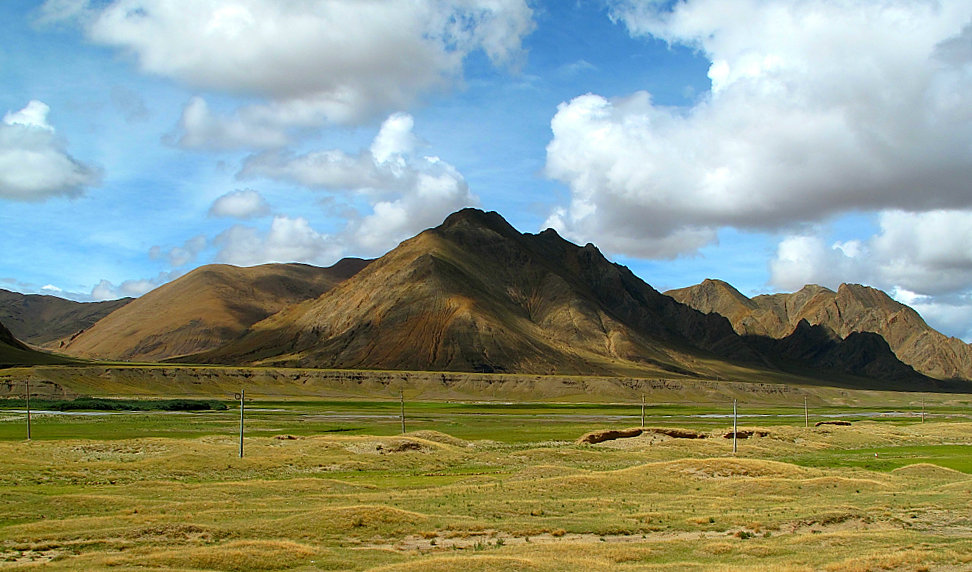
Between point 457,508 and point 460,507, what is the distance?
428 mm

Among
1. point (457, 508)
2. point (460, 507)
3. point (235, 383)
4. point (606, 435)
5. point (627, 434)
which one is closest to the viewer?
point (457, 508)

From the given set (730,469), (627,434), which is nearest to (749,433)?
(627,434)

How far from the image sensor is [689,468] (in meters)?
49.2

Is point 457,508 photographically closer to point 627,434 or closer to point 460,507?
point 460,507

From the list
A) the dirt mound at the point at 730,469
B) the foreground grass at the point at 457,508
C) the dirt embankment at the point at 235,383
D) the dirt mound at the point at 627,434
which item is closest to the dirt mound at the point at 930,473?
the foreground grass at the point at 457,508

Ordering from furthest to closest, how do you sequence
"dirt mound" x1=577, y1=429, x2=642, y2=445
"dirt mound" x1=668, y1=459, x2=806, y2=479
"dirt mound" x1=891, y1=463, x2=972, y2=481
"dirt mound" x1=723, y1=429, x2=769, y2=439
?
1. "dirt mound" x1=723, y1=429, x2=769, y2=439
2. "dirt mound" x1=577, y1=429, x2=642, y2=445
3. "dirt mound" x1=891, y1=463, x2=972, y2=481
4. "dirt mound" x1=668, y1=459, x2=806, y2=479

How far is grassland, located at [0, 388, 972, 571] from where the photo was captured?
23.0 meters

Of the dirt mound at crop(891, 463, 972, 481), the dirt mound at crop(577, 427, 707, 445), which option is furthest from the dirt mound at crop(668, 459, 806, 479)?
the dirt mound at crop(577, 427, 707, 445)

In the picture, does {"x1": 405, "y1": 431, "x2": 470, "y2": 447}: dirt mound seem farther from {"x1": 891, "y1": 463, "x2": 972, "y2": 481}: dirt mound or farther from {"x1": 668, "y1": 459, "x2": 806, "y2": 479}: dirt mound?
{"x1": 891, "y1": 463, "x2": 972, "y2": 481}: dirt mound

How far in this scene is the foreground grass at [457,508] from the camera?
23.0m

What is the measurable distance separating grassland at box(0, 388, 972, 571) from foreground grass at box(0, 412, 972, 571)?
12cm

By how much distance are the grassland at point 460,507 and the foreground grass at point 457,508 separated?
0.12 m

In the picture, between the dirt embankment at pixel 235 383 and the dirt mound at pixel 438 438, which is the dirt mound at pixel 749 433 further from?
the dirt embankment at pixel 235 383

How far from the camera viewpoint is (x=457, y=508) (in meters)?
34.2
